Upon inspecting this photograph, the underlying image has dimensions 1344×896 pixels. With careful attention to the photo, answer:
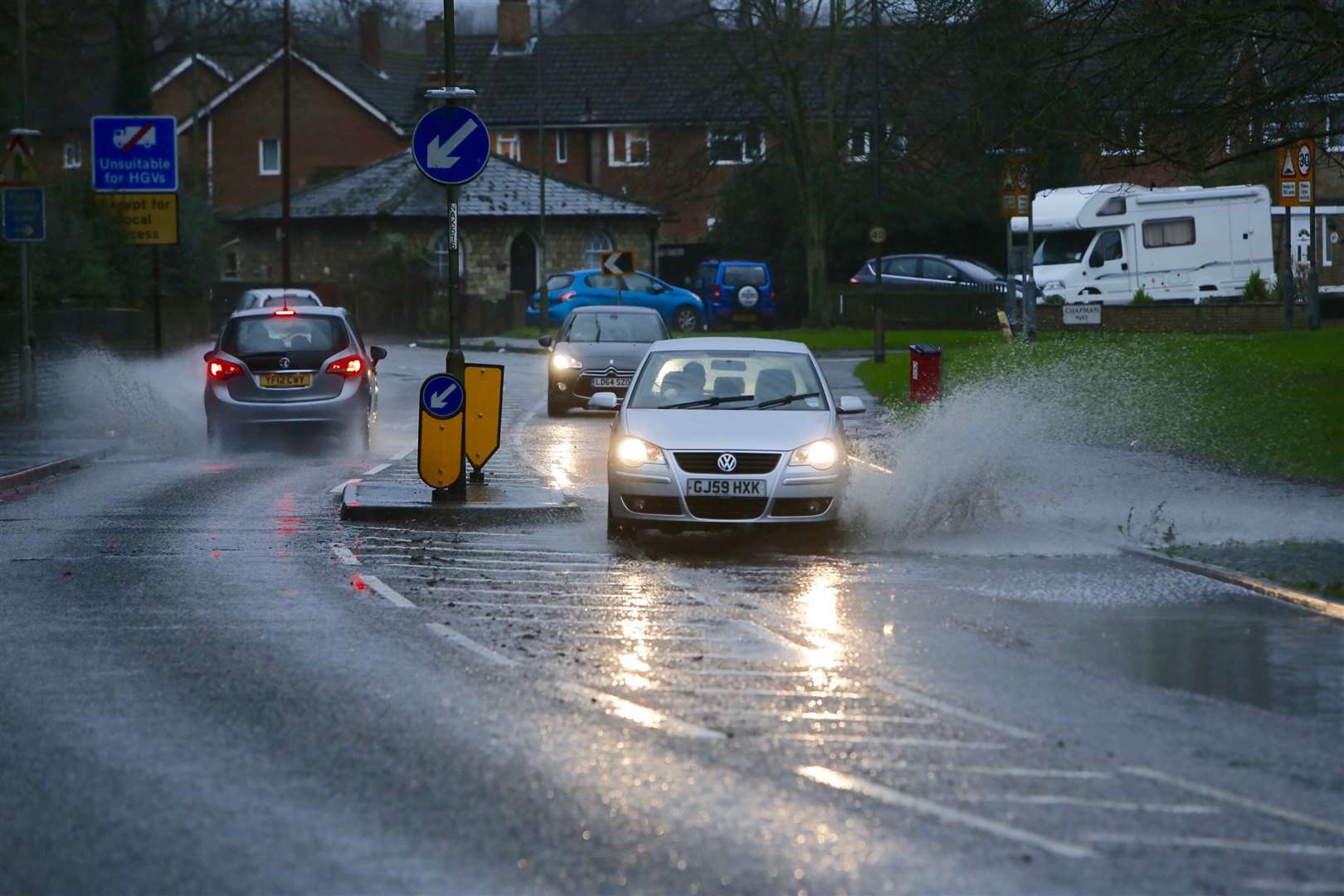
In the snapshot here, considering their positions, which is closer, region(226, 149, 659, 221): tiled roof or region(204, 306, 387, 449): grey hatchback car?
region(204, 306, 387, 449): grey hatchback car

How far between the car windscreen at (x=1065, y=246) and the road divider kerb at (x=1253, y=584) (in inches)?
1369

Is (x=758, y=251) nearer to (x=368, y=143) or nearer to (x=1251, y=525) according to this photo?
(x=368, y=143)

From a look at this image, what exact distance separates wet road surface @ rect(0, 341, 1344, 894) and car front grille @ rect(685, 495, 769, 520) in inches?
11.8

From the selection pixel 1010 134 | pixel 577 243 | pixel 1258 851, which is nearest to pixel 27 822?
pixel 1258 851

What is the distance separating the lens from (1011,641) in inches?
Result: 396

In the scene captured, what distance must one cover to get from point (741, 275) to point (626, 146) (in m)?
20.0

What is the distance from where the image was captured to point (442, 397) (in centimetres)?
1612

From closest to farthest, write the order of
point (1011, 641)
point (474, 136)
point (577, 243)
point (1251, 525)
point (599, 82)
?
point (1011, 641)
point (1251, 525)
point (474, 136)
point (577, 243)
point (599, 82)

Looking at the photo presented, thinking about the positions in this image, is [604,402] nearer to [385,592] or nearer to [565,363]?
[385,592]

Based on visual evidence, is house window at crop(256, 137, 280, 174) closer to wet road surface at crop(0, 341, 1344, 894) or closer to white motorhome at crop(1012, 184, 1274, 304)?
white motorhome at crop(1012, 184, 1274, 304)

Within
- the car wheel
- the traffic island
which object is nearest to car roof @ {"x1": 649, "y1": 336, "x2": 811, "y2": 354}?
the traffic island

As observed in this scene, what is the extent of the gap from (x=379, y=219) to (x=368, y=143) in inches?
481

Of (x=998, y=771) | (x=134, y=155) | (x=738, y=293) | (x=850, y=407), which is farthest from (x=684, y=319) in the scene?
(x=998, y=771)

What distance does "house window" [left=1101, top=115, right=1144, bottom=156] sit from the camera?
20.2 meters
